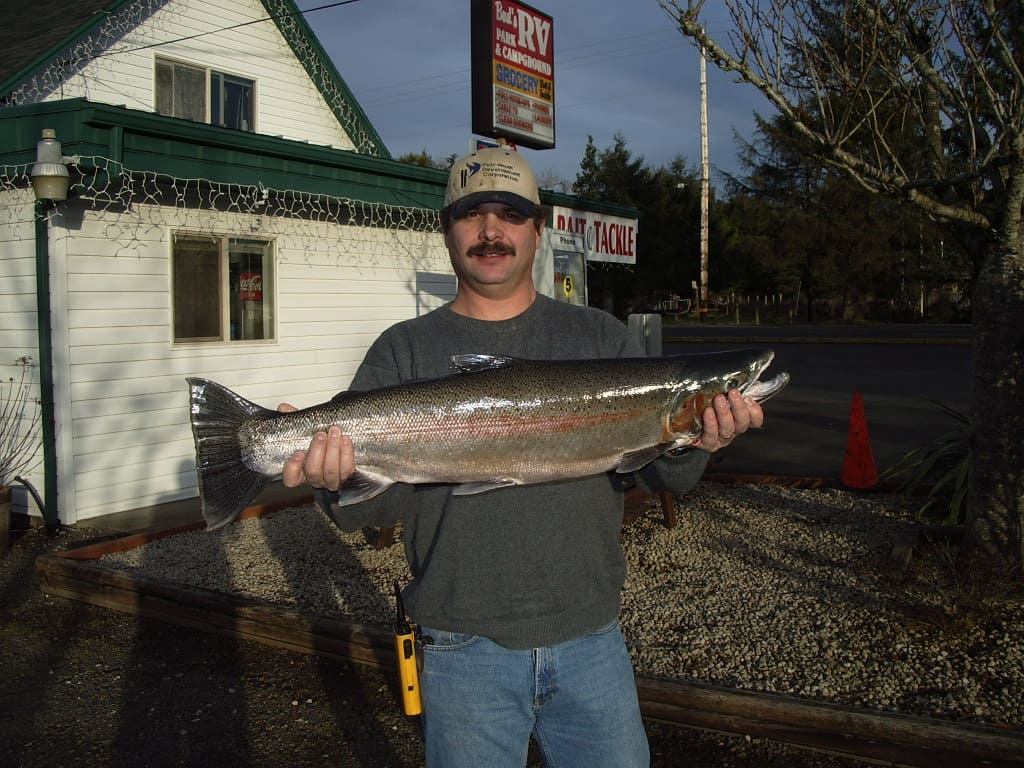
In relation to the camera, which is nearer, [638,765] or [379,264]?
[638,765]

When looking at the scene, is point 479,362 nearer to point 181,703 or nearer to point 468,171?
point 468,171

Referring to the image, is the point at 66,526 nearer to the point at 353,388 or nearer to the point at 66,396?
the point at 66,396

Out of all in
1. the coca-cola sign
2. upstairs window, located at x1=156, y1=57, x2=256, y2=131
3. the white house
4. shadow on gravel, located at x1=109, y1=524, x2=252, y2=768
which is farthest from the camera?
upstairs window, located at x1=156, y1=57, x2=256, y2=131

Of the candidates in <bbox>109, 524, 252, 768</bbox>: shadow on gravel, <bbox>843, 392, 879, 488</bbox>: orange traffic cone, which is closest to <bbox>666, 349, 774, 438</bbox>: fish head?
<bbox>109, 524, 252, 768</bbox>: shadow on gravel

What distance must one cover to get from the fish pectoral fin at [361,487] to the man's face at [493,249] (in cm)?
64

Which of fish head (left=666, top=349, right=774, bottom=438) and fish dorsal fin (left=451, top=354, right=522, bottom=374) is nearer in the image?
fish dorsal fin (left=451, top=354, right=522, bottom=374)

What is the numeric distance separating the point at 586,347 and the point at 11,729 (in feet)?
12.6

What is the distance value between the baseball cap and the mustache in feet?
0.42

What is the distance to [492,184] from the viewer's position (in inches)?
99.9

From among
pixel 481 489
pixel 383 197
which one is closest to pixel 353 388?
pixel 481 489

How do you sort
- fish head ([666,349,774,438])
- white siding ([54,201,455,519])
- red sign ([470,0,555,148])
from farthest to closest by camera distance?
1. red sign ([470,0,555,148])
2. white siding ([54,201,455,519])
3. fish head ([666,349,774,438])

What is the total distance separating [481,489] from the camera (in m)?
→ 2.42

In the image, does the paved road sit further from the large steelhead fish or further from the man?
the man

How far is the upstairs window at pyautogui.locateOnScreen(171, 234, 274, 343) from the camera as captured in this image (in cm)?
905
